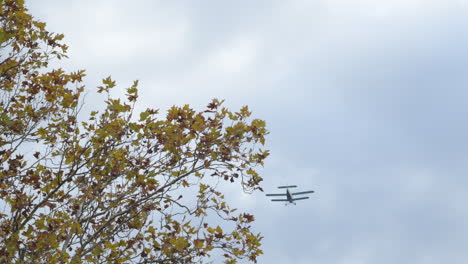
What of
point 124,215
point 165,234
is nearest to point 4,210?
point 124,215

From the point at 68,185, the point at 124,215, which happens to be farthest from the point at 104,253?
the point at 68,185

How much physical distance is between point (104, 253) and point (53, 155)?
211cm

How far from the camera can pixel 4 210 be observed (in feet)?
31.5

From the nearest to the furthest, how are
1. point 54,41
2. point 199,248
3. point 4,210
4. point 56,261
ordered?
point 56,261
point 199,248
point 4,210
point 54,41

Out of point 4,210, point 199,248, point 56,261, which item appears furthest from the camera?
point 4,210

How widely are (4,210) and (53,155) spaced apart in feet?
4.18

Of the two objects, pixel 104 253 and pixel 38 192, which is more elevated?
pixel 38 192

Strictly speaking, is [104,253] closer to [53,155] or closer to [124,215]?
[124,215]

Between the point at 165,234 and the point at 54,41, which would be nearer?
the point at 165,234

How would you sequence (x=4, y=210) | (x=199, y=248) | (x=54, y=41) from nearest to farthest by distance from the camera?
(x=199, y=248) < (x=4, y=210) < (x=54, y=41)

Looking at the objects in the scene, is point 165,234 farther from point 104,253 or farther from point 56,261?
point 56,261

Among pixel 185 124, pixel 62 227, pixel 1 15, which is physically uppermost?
pixel 1 15

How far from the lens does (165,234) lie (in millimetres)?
9336

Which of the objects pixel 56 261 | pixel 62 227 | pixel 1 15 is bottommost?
pixel 56 261
